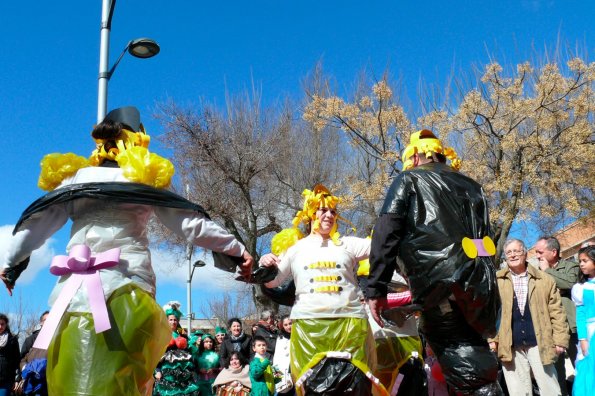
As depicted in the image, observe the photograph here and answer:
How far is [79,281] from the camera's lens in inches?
127

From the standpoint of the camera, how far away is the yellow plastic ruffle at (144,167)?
3.49 meters

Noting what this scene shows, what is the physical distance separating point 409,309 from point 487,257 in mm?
569

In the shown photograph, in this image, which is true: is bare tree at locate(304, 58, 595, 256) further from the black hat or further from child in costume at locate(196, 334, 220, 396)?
the black hat

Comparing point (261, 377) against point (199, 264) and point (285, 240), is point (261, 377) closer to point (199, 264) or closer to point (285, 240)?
point (285, 240)

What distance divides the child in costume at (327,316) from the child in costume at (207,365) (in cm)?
432

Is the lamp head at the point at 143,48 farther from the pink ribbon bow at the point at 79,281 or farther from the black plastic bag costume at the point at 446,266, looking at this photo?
the pink ribbon bow at the point at 79,281

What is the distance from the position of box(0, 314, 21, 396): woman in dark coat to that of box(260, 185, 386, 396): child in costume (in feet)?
18.7

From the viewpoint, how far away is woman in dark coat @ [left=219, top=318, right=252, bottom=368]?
9250mm

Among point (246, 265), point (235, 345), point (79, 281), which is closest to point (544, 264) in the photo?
point (235, 345)

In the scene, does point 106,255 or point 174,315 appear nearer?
point 106,255

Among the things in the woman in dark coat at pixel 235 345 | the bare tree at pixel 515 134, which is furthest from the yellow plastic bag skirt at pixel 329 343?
the bare tree at pixel 515 134

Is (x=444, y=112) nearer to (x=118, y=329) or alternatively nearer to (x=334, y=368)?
(x=334, y=368)

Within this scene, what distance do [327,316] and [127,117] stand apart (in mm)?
1949

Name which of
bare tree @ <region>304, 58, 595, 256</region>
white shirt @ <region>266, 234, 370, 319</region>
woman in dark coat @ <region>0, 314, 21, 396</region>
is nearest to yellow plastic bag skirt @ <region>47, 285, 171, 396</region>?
white shirt @ <region>266, 234, 370, 319</region>
